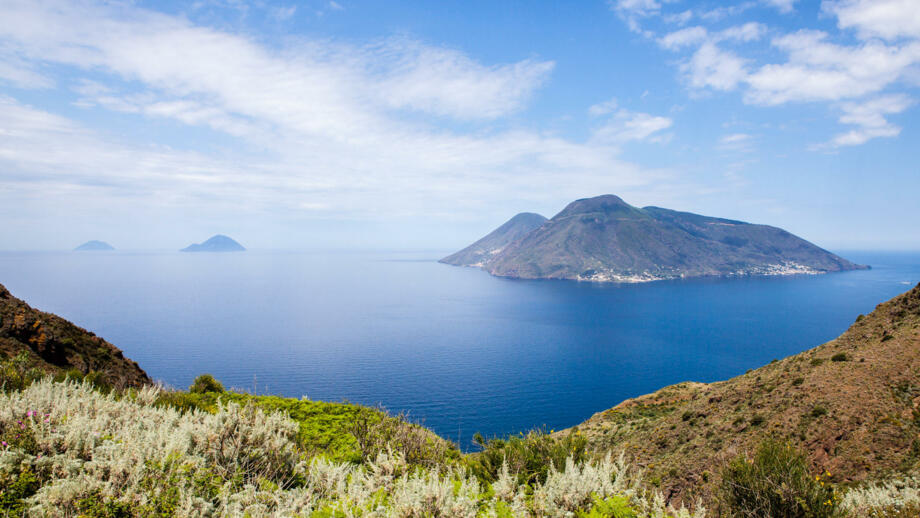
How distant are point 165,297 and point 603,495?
207m

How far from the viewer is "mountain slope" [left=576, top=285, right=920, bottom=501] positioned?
20734 mm

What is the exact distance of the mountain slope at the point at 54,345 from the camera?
1864 cm

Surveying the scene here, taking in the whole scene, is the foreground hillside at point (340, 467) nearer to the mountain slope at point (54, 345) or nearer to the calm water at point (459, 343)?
the mountain slope at point (54, 345)

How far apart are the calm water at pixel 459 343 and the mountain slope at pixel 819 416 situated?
107 ft

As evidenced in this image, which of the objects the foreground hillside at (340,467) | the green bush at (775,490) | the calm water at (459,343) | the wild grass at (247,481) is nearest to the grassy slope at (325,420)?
the foreground hillside at (340,467)

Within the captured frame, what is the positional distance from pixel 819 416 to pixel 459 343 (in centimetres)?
8864

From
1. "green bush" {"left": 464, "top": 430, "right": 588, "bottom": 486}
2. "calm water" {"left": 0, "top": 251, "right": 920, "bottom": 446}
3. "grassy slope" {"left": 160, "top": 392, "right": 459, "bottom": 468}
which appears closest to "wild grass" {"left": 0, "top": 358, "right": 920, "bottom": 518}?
"green bush" {"left": 464, "top": 430, "right": 588, "bottom": 486}

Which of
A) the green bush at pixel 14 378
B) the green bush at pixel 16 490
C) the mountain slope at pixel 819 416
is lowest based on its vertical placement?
the mountain slope at pixel 819 416

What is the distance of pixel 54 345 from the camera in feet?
66.3

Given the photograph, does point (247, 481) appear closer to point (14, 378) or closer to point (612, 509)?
point (612, 509)

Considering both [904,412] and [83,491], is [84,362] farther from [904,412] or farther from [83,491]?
[904,412]

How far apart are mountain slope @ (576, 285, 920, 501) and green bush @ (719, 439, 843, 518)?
1011 cm

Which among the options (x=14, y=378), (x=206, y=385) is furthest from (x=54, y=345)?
(x=14, y=378)

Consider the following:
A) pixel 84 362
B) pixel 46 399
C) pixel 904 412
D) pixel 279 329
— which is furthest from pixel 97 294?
pixel 904 412
